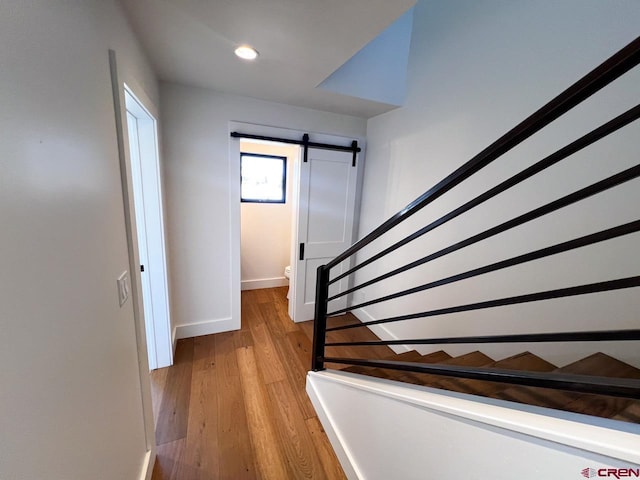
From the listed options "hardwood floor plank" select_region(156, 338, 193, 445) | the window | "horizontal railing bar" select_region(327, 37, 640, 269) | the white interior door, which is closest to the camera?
"horizontal railing bar" select_region(327, 37, 640, 269)

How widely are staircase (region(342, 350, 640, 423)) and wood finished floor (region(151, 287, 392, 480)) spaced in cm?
55

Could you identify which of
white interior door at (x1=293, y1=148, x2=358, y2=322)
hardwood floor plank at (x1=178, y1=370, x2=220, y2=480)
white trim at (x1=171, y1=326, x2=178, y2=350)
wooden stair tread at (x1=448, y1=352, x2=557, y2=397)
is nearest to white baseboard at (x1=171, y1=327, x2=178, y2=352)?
white trim at (x1=171, y1=326, x2=178, y2=350)

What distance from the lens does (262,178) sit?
12.0ft

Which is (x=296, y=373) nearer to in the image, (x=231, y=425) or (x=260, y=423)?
(x=260, y=423)

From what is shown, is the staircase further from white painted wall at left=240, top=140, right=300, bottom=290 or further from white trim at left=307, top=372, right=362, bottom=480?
white painted wall at left=240, top=140, right=300, bottom=290

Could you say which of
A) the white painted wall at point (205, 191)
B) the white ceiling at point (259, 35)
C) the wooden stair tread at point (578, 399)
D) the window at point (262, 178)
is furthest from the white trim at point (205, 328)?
the wooden stair tread at point (578, 399)

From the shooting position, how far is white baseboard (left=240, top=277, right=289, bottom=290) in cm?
393

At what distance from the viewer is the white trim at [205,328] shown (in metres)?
2.59

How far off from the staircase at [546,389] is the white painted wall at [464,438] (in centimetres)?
23

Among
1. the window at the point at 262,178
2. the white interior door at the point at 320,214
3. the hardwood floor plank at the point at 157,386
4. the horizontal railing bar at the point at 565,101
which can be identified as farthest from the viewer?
the window at the point at 262,178

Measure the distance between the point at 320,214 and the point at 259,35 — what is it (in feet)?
5.86

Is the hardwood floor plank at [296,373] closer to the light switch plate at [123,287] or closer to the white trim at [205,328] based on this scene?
the white trim at [205,328]

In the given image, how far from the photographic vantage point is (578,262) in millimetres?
1350

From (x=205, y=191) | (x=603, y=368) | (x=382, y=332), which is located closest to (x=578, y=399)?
(x=603, y=368)
